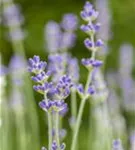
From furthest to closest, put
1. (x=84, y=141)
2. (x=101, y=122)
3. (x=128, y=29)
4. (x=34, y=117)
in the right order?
(x=128, y=29)
(x=84, y=141)
(x=34, y=117)
(x=101, y=122)

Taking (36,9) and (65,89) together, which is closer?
(65,89)

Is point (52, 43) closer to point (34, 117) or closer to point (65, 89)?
point (34, 117)

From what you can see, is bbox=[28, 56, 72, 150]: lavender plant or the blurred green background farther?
the blurred green background

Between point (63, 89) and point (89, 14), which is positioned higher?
point (89, 14)

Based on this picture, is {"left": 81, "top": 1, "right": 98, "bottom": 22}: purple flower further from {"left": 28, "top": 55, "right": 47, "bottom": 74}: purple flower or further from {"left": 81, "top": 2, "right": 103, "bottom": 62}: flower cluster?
→ {"left": 28, "top": 55, "right": 47, "bottom": 74}: purple flower

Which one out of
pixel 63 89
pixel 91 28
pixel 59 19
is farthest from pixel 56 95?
pixel 59 19

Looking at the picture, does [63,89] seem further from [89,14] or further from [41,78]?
[89,14]

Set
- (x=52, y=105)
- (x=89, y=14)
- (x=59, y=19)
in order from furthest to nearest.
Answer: (x=59, y=19) < (x=89, y=14) < (x=52, y=105)

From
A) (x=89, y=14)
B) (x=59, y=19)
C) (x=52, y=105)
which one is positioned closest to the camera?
(x=52, y=105)

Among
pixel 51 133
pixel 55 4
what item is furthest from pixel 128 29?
pixel 51 133

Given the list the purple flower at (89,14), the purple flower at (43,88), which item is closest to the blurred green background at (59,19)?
the purple flower at (89,14)

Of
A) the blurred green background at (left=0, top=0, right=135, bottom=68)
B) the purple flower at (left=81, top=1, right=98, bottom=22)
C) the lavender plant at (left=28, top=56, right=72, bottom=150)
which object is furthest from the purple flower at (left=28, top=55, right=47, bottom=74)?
the blurred green background at (left=0, top=0, right=135, bottom=68)
